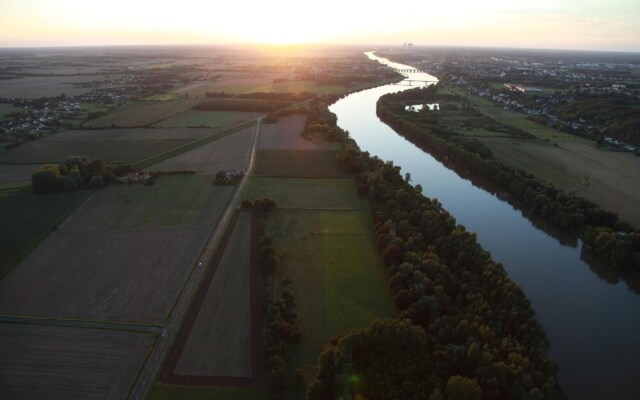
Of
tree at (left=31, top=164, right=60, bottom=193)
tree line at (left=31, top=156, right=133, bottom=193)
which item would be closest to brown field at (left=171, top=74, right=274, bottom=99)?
tree line at (left=31, top=156, right=133, bottom=193)

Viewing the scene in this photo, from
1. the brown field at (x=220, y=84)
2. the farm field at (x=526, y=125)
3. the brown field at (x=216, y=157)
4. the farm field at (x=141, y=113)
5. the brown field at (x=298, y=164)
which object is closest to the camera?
the brown field at (x=298, y=164)

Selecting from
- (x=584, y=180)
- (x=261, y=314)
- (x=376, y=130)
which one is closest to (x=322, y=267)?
Answer: (x=261, y=314)

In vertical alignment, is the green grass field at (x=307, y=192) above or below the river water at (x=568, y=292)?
above

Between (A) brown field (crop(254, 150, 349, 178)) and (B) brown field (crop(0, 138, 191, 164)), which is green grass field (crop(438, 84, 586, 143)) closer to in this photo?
(A) brown field (crop(254, 150, 349, 178))

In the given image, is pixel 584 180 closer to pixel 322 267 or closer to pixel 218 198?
pixel 322 267

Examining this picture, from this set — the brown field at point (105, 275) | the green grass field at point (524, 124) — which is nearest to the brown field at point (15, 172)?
the brown field at point (105, 275)

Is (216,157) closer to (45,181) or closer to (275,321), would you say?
(45,181)

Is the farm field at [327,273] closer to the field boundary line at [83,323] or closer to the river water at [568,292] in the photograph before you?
the field boundary line at [83,323]

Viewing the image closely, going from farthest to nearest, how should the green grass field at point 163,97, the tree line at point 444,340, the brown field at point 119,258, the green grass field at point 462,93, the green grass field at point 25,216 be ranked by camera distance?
the green grass field at point 462,93 < the green grass field at point 163,97 < the green grass field at point 25,216 < the brown field at point 119,258 < the tree line at point 444,340
